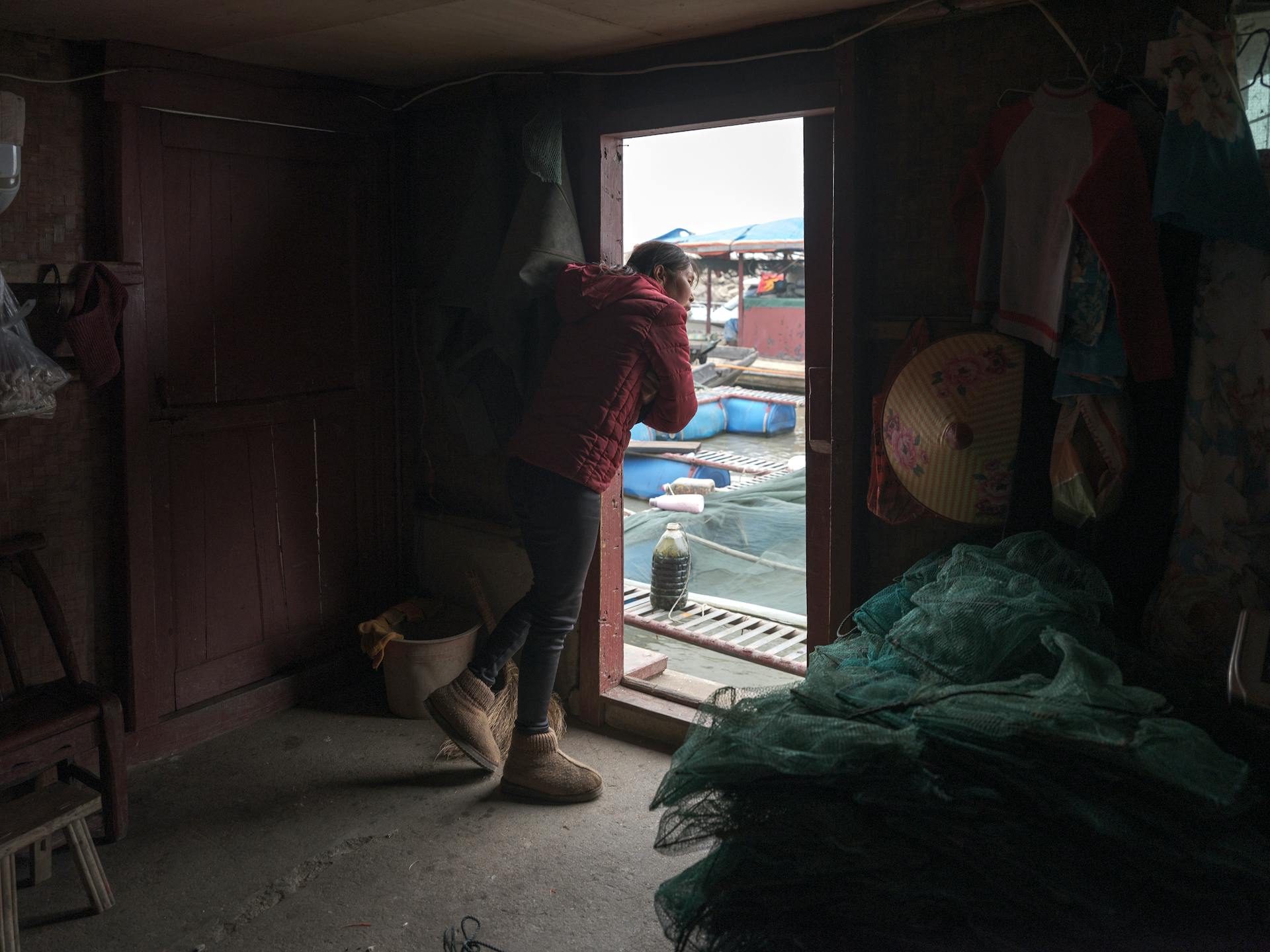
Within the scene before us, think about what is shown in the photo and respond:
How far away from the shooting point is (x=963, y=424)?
7.67ft

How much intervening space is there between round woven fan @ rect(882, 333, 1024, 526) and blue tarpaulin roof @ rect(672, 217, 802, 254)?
1255 cm

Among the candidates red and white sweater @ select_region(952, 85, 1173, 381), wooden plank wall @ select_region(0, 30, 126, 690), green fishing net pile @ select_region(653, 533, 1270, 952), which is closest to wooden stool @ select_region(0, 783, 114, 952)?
wooden plank wall @ select_region(0, 30, 126, 690)

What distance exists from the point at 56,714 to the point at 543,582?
1.34 m

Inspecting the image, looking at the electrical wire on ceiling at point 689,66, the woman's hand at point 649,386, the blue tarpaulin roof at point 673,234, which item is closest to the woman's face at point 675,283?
the woman's hand at point 649,386

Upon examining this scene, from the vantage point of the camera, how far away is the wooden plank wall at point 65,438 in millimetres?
2898

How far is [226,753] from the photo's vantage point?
338 centimetres

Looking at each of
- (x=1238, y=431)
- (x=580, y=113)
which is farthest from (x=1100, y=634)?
(x=580, y=113)

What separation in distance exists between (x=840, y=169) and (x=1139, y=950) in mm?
2057

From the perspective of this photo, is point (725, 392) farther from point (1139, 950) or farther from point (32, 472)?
point (1139, 950)

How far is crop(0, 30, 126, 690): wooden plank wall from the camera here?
290 centimetres

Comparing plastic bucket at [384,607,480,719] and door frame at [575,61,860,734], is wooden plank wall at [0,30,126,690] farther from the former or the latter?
door frame at [575,61,860,734]

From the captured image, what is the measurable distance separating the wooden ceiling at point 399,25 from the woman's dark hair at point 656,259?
0.62m

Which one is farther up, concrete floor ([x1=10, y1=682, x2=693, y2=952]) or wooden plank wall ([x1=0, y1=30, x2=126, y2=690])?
wooden plank wall ([x1=0, y1=30, x2=126, y2=690])

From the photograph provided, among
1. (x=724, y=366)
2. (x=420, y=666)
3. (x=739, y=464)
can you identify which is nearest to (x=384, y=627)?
(x=420, y=666)
